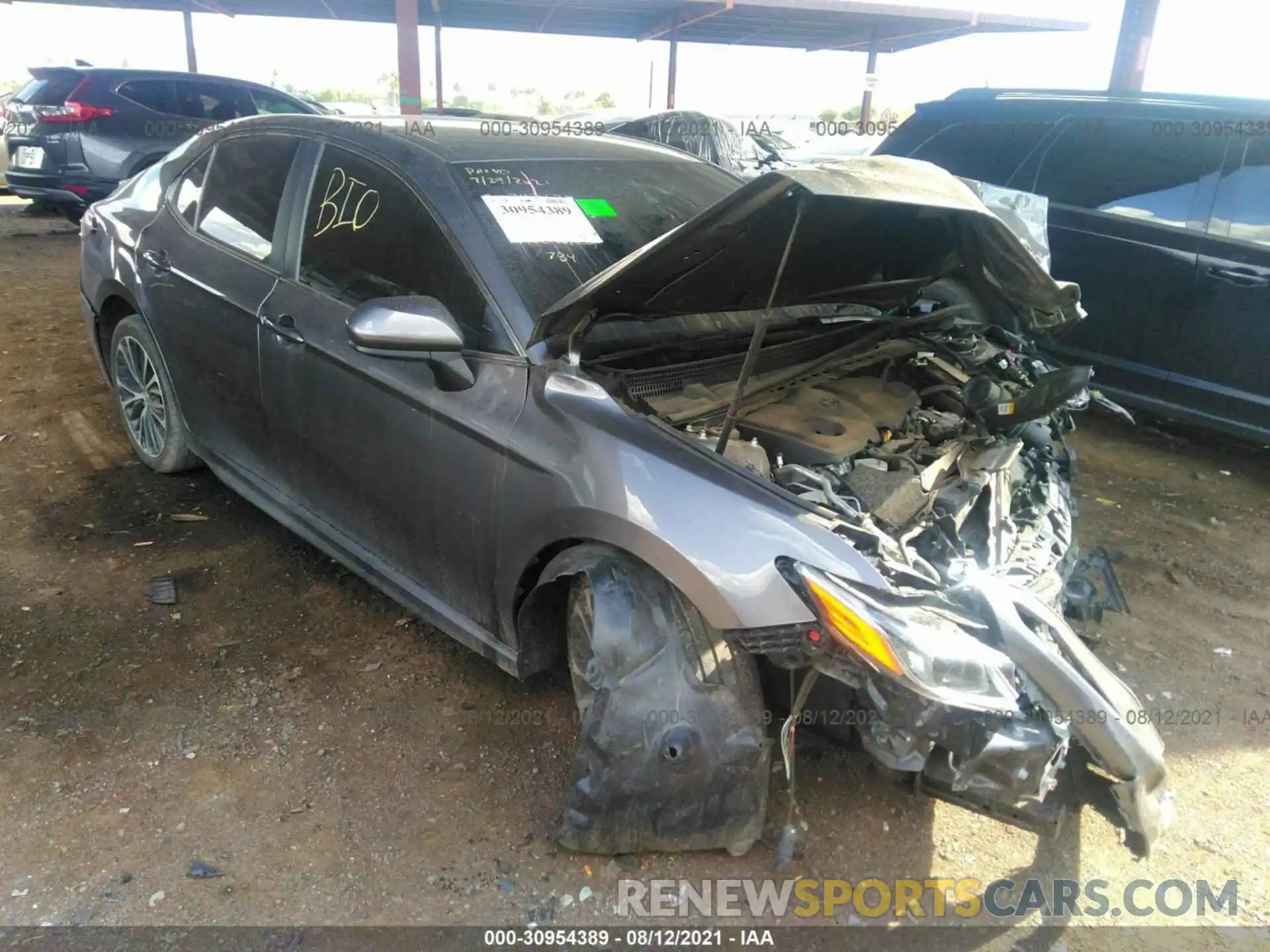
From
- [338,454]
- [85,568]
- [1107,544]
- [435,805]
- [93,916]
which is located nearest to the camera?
[93,916]

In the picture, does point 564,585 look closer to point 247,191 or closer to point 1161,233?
point 247,191

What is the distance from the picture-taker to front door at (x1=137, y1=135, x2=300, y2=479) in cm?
302

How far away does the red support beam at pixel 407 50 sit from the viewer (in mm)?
A: 13195

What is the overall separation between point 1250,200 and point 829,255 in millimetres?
3159

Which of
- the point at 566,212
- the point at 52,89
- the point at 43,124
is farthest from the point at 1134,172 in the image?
the point at 52,89

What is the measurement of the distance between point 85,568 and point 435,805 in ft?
6.40

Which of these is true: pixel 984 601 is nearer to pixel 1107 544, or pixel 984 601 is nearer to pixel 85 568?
pixel 1107 544

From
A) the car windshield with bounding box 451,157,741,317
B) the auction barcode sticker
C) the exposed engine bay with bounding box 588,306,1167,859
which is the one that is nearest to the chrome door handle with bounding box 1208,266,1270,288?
the exposed engine bay with bounding box 588,306,1167,859

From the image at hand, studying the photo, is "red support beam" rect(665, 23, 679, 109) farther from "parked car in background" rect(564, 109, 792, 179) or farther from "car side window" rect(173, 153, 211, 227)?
"car side window" rect(173, 153, 211, 227)

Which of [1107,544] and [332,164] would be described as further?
[1107,544]

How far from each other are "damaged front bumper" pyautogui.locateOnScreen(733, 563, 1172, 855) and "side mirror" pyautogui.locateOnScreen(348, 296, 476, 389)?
3.37 ft

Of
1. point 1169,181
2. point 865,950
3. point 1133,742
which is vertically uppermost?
point 1169,181

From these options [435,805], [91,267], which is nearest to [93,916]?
[435,805]

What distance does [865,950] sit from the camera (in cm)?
202
